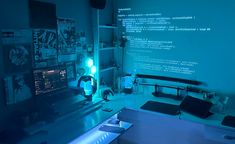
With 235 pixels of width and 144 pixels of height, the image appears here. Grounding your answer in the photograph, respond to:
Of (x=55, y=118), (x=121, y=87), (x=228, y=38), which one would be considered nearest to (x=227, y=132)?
(x=228, y=38)

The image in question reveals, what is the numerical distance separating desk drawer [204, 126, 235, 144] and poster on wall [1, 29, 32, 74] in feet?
5.75

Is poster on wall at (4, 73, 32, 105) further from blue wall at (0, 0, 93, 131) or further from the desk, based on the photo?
the desk

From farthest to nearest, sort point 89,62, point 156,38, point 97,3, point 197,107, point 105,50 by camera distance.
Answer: point 105,50 < point 156,38 < point 89,62 < point 97,3 < point 197,107

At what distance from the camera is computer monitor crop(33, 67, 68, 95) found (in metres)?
1.88

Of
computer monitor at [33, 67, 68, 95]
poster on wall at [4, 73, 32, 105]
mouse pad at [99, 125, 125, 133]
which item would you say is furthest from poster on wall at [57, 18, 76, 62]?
mouse pad at [99, 125, 125, 133]

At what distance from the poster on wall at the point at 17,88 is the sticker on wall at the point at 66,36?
0.47 metres

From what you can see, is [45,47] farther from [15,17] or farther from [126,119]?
[126,119]

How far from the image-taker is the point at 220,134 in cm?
198

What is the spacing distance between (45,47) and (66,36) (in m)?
0.29

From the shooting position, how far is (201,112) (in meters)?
2.08

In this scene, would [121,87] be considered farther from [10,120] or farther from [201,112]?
[10,120]

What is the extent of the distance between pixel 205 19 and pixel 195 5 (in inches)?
7.5

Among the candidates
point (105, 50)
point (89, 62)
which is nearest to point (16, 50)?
point (89, 62)

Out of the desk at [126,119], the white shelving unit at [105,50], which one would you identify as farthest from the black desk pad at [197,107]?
the white shelving unit at [105,50]
